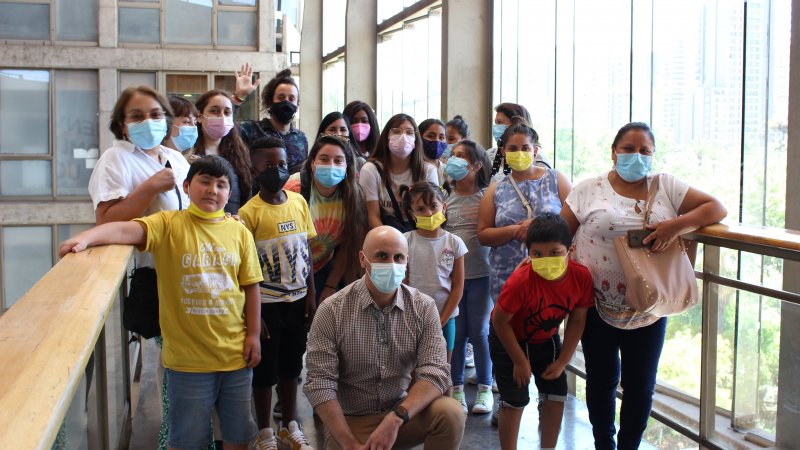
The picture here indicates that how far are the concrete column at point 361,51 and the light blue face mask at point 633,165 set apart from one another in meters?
10.8

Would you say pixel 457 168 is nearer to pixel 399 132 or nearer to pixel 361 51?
pixel 399 132

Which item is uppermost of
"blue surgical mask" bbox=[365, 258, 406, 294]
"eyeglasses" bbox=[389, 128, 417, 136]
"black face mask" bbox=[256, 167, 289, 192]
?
"eyeglasses" bbox=[389, 128, 417, 136]

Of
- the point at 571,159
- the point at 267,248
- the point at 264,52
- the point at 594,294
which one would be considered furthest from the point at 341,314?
the point at 264,52

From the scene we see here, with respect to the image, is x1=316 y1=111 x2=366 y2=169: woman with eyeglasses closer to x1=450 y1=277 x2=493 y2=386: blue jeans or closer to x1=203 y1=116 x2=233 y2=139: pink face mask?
x1=203 y1=116 x2=233 y2=139: pink face mask

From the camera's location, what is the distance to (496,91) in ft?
26.1

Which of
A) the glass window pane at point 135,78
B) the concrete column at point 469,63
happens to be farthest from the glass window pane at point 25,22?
the concrete column at point 469,63

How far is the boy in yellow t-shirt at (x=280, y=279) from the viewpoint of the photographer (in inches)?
150

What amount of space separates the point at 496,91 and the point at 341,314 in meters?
5.22

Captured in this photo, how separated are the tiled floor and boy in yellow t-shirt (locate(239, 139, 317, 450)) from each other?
0.40 m

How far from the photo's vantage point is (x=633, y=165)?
136 inches

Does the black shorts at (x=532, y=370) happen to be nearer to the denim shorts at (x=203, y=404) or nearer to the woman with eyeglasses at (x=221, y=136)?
the denim shorts at (x=203, y=404)

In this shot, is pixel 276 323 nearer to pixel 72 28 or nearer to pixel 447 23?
pixel 447 23

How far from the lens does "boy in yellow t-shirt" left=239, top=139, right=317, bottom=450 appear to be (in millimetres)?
3799

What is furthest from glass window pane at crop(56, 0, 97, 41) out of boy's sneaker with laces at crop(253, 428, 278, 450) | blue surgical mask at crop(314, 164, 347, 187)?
boy's sneaker with laces at crop(253, 428, 278, 450)
